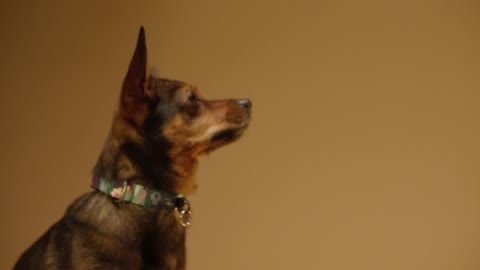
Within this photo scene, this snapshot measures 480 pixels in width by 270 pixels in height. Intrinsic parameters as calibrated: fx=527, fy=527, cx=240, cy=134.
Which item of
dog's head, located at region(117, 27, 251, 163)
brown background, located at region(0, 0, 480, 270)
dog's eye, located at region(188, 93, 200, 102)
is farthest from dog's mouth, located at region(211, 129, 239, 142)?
brown background, located at region(0, 0, 480, 270)

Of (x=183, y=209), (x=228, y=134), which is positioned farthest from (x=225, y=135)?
(x=183, y=209)

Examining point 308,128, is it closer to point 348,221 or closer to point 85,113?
point 348,221

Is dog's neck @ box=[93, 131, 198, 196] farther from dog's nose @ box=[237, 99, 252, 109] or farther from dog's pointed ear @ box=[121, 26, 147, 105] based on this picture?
dog's nose @ box=[237, 99, 252, 109]

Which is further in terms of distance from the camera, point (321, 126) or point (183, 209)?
point (321, 126)

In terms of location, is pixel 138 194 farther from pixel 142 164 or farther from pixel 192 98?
pixel 192 98

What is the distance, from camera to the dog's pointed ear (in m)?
1.17

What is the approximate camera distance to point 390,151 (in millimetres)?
2398

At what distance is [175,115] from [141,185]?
201 millimetres

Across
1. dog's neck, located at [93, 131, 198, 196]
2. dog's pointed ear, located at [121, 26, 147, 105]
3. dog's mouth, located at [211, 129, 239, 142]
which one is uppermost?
dog's pointed ear, located at [121, 26, 147, 105]

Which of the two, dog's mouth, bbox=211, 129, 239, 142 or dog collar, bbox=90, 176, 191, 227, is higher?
dog's mouth, bbox=211, 129, 239, 142

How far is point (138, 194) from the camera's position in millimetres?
1211

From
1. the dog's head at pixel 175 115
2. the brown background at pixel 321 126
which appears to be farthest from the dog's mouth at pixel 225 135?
the brown background at pixel 321 126

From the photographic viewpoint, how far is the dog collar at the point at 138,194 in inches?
47.7

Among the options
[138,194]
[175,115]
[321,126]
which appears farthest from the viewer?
[321,126]
